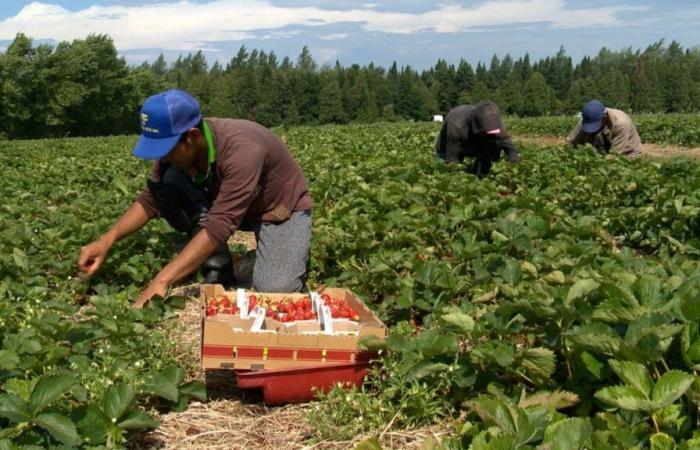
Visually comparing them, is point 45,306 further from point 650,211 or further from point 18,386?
point 650,211

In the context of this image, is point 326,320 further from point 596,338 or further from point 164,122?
point 596,338

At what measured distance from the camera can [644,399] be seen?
1912mm

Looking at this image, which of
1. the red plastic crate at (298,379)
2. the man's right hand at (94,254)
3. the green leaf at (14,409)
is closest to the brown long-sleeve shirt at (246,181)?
the man's right hand at (94,254)

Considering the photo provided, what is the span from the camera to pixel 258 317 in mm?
3146

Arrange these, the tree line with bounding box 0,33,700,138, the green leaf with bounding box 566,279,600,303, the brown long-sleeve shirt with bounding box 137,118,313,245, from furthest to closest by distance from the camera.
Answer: the tree line with bounding box 0,33,700,138, the brown long-sleeve shirt with bounding box 137,118,313,245, the green leaf with bounding box 566,279,600,303

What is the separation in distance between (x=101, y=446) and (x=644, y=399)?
1501 mm

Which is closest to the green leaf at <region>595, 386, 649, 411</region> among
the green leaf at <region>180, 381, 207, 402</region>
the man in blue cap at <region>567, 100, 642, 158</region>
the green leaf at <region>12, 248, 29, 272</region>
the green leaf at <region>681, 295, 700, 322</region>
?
the green leaf at <region>681, 295, 700, 322</region>

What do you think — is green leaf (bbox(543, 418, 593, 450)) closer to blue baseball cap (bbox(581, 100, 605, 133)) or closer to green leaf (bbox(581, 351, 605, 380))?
green leaf (bbox(581, 351, 605, 380))

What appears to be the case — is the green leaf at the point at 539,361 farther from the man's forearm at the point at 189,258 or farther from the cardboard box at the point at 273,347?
the man's forearm at the point at 189,258

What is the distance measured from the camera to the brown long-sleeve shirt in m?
3.60

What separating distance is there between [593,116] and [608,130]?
514 millimetres

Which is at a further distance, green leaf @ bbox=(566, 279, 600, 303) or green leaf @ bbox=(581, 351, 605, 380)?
green leaf @ bbox=(566, 279, 600, 303)

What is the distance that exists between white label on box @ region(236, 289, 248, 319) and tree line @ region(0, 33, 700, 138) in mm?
53100

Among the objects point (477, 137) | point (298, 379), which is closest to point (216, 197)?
point (298, 379)
